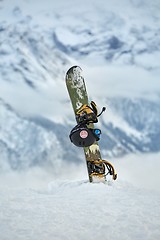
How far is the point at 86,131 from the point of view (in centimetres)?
768

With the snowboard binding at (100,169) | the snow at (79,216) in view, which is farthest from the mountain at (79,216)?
the snowboard binding at (100,169)

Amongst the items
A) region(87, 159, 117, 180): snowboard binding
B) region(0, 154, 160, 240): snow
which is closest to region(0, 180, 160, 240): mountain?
region(0, 154, 160, 240): snow

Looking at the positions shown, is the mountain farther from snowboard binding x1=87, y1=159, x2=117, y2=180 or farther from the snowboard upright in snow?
snowboard binding x1=87, y1=159, x2=117, y2=180

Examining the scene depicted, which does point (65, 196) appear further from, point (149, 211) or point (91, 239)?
point (91, 239)

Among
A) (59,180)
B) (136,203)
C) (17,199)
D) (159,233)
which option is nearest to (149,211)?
(136,203)

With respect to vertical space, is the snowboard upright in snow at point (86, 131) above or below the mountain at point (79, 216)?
above

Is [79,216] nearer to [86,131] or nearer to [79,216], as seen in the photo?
[79,216]

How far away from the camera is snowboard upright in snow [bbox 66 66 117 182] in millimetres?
7754

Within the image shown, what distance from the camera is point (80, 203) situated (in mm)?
6332

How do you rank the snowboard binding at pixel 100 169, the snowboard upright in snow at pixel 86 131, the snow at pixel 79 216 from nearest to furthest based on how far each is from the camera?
1. the snow at pixel 79 216
2. the snowboard upright in snow at pixel 86 131
3. the snowboard binding at pixel 100 169

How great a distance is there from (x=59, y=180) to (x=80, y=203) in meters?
4.59

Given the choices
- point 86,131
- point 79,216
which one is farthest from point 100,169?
point 79,216

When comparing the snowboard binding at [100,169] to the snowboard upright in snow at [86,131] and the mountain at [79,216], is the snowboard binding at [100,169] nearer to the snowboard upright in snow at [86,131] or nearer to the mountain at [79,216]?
the snowboard upright in snow at [86,131]

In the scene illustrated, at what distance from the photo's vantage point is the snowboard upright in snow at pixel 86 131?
7.75 metres
